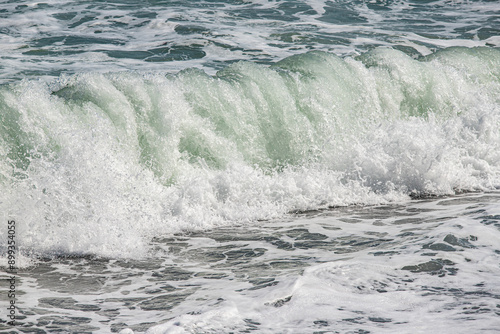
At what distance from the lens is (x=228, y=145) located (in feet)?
26.7

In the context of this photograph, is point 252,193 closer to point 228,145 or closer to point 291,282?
point 228,145

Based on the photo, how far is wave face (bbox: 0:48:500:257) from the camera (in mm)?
6254

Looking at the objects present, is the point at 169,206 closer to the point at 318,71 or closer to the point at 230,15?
the point at 318,71

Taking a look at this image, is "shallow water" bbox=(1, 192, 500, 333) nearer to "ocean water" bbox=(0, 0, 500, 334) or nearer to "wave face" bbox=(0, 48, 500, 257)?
"ocean water" bbox=(0, 0, 500, 334)

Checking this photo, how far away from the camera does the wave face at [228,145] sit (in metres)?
6.25

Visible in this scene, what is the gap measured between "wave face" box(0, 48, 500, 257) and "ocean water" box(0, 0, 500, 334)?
0.9 inches

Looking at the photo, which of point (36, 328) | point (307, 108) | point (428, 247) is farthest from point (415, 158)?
point (36, 328)

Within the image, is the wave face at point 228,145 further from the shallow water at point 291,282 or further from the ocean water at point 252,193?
the shallow water at point 291,282

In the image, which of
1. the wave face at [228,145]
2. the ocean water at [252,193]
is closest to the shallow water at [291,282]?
the ocean water at [252,193]

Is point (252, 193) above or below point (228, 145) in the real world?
below

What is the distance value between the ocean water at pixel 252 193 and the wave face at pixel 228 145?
0.02 meters

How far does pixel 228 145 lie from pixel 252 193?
113 cm

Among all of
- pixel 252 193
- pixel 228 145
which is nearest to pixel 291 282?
pixel 252 193

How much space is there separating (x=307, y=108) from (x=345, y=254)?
3.99 metres
